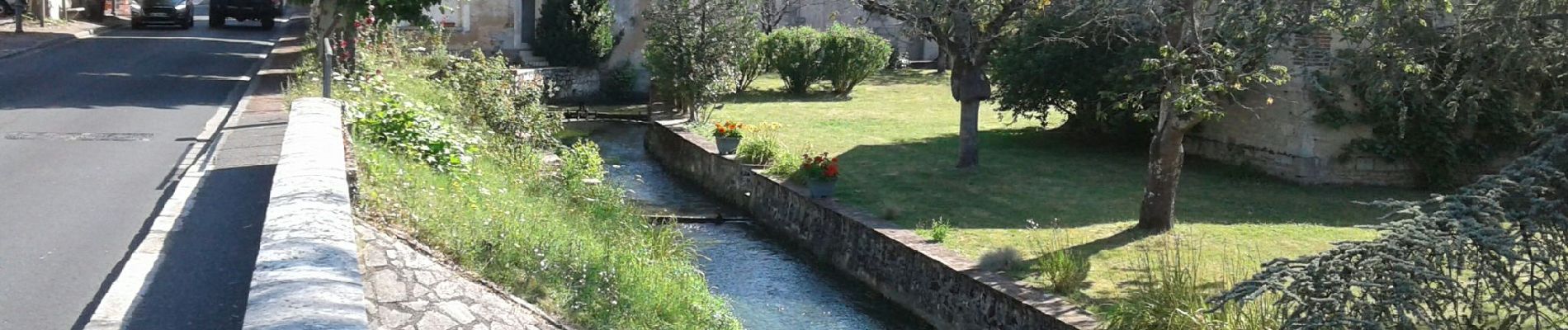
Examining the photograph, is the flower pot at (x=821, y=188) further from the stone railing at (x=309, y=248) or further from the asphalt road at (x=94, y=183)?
the stone railing at (x=309, y=248)

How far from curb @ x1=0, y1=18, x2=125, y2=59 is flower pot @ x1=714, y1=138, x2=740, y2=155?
13543 millimetres

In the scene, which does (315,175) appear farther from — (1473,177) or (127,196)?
(1473,177)

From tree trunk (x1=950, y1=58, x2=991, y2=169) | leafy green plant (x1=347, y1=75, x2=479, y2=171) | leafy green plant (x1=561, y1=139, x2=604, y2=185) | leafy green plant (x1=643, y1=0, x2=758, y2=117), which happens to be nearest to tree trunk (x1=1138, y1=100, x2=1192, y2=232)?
tree trunk (x1=950, y1=58, x2=991, y2=169)

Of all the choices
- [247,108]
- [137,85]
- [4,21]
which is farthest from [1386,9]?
[4,21]

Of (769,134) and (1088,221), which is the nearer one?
(1088,221)

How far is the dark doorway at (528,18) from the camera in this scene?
103 feet

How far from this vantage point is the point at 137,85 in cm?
1902

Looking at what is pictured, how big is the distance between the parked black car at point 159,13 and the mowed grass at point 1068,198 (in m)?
21.3

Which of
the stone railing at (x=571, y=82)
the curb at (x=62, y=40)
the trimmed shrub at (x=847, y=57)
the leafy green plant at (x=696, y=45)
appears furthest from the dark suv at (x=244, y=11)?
the leafy green plant at (x=696, y=45)

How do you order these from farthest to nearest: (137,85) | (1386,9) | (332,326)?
1. (137,85)
2. (1386,9)
3. (332,326)

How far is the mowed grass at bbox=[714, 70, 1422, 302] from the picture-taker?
1259 centimetres

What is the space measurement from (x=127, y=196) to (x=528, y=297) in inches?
120

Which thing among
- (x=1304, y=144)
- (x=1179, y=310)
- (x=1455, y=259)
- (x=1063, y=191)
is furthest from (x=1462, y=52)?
(x=1304, y=144)

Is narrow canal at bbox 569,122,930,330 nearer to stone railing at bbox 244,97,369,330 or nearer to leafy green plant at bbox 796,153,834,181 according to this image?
leafy green plant at bbox 796,153,834,181
